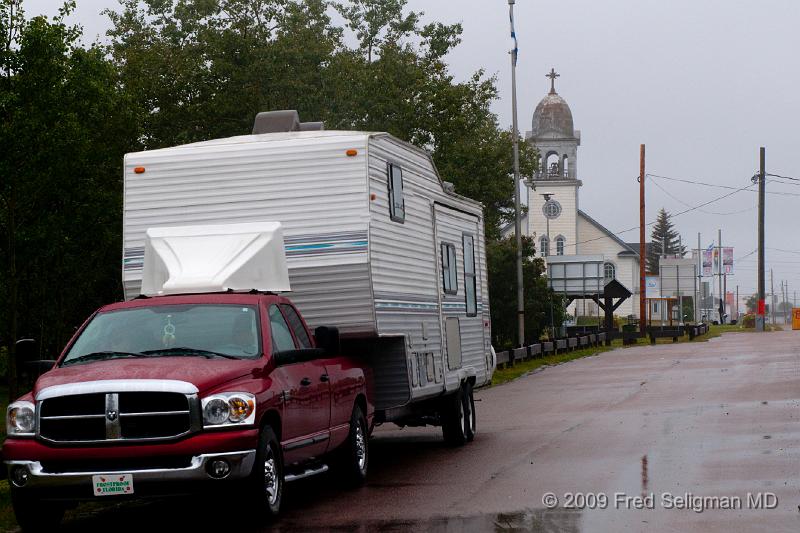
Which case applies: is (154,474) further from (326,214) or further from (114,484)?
(326,214)

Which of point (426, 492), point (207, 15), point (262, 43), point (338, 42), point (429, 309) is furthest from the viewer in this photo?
point (338, 42)

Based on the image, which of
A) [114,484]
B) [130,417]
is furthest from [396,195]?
[114,484]

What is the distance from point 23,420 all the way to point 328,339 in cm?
295

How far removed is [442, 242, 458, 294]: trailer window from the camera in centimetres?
1700

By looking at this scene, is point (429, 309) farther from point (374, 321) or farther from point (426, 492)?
point (426, 492)

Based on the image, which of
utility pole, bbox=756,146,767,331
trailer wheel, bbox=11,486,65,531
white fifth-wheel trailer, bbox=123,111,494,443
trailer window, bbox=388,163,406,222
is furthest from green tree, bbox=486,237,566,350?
trailer wheel, bbox=11,486,65,531

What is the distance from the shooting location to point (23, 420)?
1023cm

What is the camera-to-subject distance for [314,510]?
1148 cm

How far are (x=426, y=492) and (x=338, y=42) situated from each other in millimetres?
51522

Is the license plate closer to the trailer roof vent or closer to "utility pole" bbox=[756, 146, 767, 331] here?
the trailer roof vent

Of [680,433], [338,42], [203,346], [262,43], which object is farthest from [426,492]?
[338,42]

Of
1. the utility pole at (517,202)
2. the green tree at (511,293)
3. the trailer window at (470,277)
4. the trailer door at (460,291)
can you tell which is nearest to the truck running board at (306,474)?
the trailer door at (460,291)

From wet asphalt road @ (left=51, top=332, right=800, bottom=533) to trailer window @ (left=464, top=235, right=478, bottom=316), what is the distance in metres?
1.87

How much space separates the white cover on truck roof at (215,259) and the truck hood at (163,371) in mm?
1551
